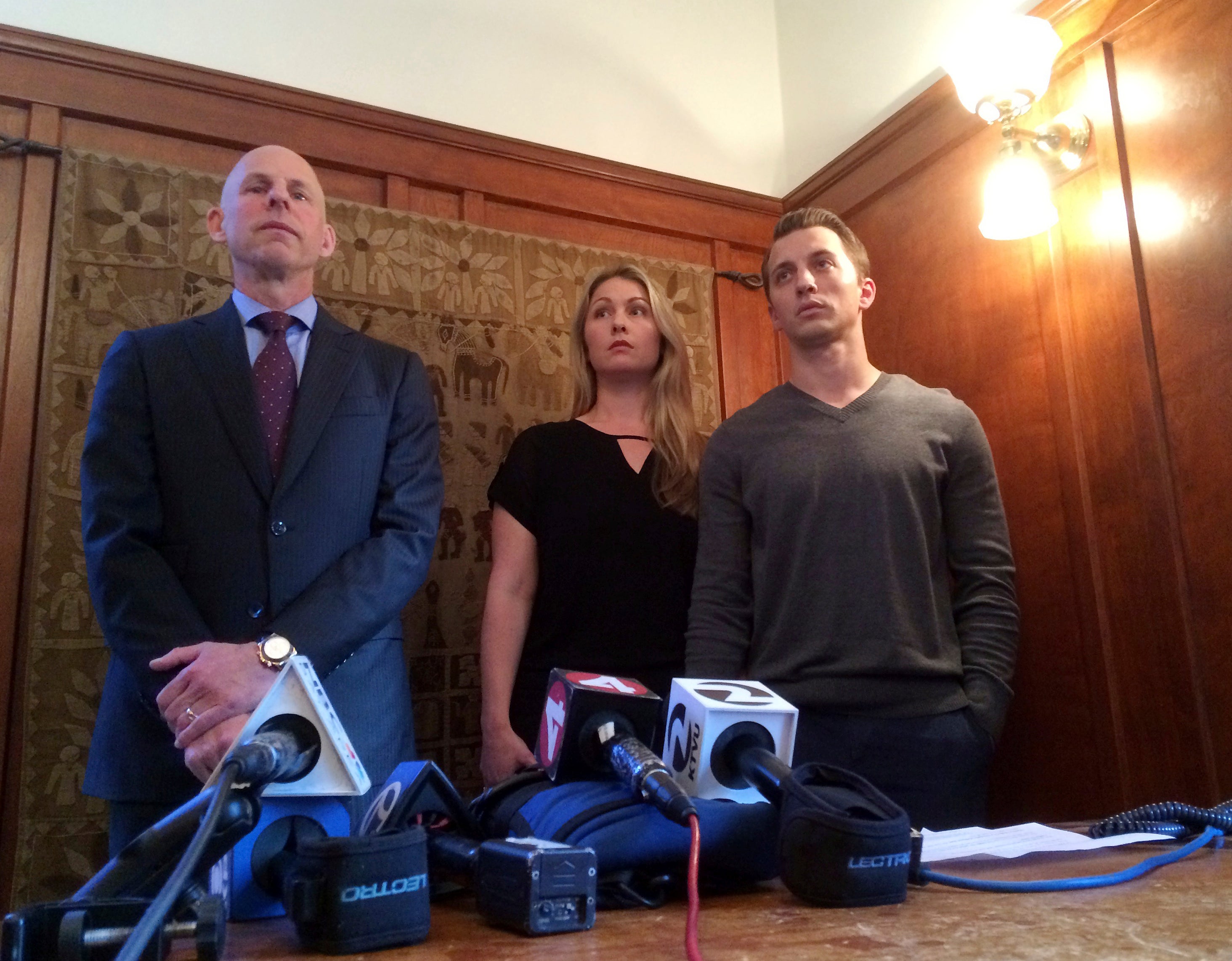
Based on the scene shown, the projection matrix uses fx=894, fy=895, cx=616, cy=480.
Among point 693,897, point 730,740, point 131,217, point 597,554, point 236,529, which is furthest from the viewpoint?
point 131,217

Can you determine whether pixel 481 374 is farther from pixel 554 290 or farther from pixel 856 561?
pixel 856 561

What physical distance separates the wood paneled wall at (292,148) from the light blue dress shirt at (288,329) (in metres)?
0.59

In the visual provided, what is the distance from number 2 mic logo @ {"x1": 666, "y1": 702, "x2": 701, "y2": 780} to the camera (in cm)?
77

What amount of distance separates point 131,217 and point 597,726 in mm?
1733

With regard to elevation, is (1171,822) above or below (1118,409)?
below

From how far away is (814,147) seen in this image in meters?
2.71

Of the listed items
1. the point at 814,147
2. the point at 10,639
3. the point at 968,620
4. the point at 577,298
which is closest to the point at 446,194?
the point at 577,298

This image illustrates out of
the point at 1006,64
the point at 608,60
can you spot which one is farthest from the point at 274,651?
the point at 608,60

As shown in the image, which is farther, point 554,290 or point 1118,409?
point 554,290

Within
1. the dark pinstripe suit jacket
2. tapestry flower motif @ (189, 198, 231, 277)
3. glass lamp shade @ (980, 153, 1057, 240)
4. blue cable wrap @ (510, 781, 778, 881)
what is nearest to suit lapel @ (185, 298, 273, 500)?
the dark pinstripe suit jacket

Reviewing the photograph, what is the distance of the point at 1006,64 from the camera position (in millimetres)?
1781

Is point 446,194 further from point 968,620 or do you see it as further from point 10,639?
→ point 968,620

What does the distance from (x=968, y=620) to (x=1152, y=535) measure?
15.2 inches

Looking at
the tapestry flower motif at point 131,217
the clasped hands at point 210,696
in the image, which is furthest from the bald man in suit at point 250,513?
the tapestry flower motif at point 131,217
